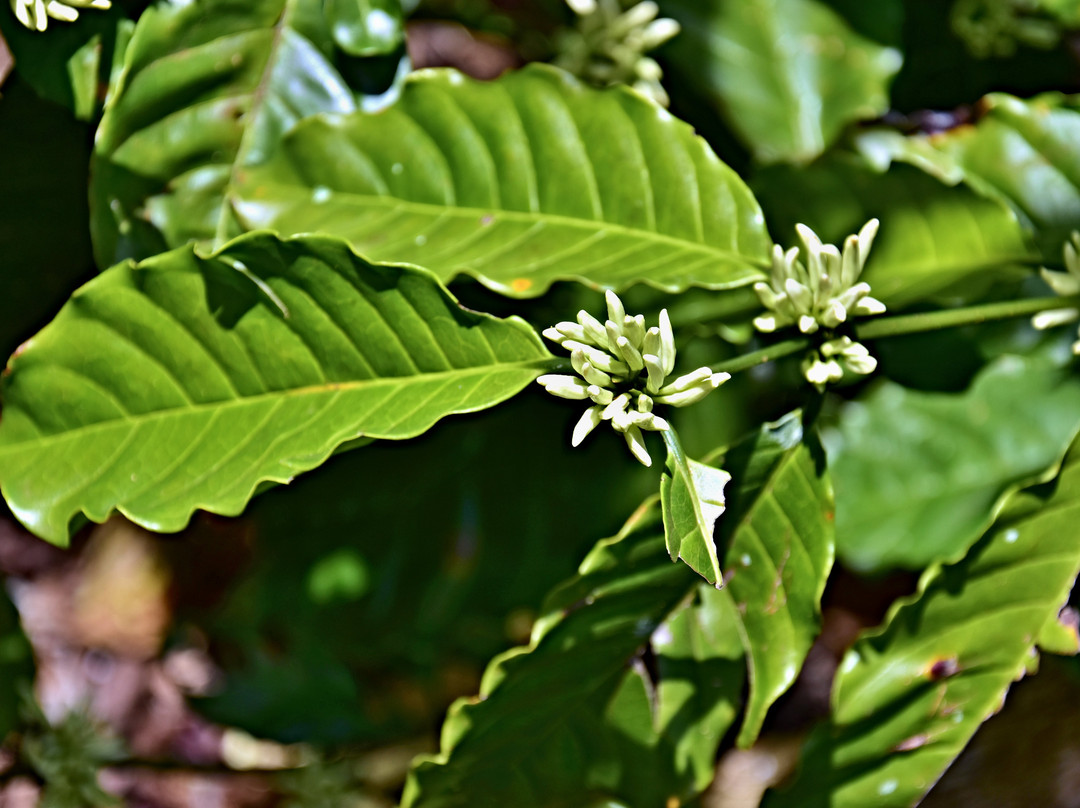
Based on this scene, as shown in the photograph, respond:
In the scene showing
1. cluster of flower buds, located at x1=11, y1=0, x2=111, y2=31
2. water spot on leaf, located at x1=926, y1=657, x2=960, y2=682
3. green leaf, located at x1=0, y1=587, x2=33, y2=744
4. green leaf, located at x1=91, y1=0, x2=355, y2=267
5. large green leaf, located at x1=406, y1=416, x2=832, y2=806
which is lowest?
green leaf, located at x1=0, y1=587, x2=33, y2=744

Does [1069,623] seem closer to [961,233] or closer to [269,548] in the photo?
[961,233]

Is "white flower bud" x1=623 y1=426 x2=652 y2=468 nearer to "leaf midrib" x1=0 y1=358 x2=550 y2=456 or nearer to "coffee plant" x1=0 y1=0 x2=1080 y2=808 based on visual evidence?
"coffee plant" x1=0 y1=0 x2=1080 y2=808

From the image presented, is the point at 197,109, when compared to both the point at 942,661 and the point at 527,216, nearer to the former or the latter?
the point at 527,216

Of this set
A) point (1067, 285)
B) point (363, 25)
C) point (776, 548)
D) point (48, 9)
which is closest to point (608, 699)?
point (776, 548)

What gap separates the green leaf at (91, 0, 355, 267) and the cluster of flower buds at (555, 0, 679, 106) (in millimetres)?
452

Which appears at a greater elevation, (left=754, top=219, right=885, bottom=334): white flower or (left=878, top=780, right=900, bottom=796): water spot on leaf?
(left=754, top=219, right=885, bottom=334): white flower

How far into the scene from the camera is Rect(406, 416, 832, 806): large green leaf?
0.93 metres

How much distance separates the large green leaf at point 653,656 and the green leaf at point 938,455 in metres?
0.64

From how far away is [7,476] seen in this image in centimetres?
87

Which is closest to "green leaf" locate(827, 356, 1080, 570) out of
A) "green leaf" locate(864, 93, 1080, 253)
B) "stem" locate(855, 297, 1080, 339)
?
"green leaf" locate(864, 93, 1080, 253)

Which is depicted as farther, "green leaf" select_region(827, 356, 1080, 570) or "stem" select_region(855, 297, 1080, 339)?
"green leaf" select_region(827, 356, 1080, 570)

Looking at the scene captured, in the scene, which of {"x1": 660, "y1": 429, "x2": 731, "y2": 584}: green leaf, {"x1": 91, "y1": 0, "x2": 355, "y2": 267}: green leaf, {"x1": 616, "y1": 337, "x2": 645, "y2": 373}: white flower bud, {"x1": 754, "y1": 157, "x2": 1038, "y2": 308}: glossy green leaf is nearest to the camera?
{"x1": 660, "y1": 429, "x2": 731, "y2": 584}: green leaf

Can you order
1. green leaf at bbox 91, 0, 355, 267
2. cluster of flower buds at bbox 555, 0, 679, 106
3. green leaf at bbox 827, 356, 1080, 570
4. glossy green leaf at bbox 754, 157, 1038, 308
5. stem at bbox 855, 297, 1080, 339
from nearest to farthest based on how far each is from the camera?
1. stem at bbox 855, 297, 1080, 339
2. green leaf at bbox 91, 0, 355, 267
3. glossy green leaf at bbox 754, 157, 1038, 308
4. cluster of flower buds at bbox 555, 0, 679, 106
5. green leaf at bbox 827, 356, 1080, 570

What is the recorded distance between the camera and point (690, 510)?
708 millimetres
